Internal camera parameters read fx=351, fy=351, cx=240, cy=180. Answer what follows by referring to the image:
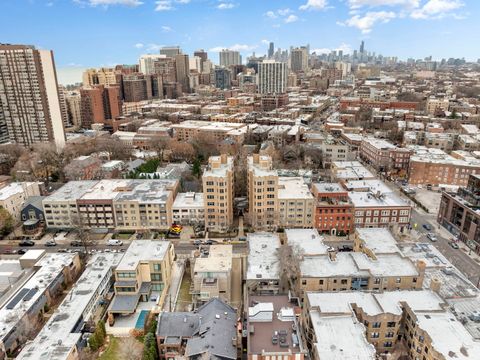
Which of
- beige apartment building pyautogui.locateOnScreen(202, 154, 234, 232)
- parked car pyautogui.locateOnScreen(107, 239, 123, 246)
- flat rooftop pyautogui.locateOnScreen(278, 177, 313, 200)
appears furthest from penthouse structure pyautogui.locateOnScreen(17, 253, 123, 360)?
flat rooftop pyautogui.locateOnScreen(278, 177, 313, 200)

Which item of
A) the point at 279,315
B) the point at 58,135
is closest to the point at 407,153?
the point at 279,315

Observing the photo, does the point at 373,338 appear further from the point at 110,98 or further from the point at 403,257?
the point at 110,98

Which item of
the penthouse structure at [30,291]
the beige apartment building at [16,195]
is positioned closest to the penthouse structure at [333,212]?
Answer: the penthouse structure at [30,291]

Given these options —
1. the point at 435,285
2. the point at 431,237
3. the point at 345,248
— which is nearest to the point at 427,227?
the point at 431,237

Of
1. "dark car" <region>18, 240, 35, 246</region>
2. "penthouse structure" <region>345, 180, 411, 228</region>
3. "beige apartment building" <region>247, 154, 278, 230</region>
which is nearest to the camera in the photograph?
"dark car" <region>18, 240, 35, 246</region>

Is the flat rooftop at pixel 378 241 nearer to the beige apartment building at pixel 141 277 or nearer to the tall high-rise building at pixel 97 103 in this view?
the beige apartment building at pixel 141 277

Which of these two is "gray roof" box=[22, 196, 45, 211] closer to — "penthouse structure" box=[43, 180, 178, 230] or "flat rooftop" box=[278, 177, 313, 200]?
"penthouse structure" box=[43, 180, 178, 230]

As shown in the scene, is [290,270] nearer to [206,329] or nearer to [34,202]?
[206,329]
